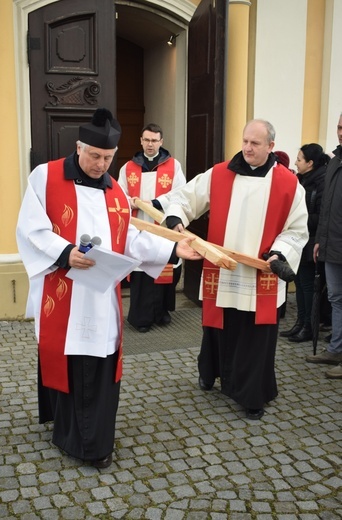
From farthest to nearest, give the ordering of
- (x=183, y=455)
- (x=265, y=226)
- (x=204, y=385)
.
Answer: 1. (x=204, y=385)
2. (x=265, y=226)
3. (x=183, y=455)

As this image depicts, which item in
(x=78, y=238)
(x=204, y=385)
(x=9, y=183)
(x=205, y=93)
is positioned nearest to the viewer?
(x=78, y=238)

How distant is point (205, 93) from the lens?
673cm

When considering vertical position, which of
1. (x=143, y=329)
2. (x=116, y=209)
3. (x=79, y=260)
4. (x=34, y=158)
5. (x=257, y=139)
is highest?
(x=257, y=139)

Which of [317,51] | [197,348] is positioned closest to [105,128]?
[197,348]

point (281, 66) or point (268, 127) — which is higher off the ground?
point (281, 66)

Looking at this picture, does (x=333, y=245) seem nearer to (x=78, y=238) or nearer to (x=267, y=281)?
(x=267, y=281)

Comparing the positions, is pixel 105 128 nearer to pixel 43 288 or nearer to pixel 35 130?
pixel 43 288

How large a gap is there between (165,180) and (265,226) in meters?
2.35

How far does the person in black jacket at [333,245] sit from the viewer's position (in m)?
5.35

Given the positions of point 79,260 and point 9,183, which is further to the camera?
point 9,183

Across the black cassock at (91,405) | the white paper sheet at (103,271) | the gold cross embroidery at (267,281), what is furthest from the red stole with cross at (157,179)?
the white paper sheet at (103,271)

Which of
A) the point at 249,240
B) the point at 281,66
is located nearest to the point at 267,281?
the point at 249,240

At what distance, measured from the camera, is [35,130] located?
640cm

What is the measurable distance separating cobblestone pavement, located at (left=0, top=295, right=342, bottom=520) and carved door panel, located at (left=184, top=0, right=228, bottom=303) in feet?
7.39
